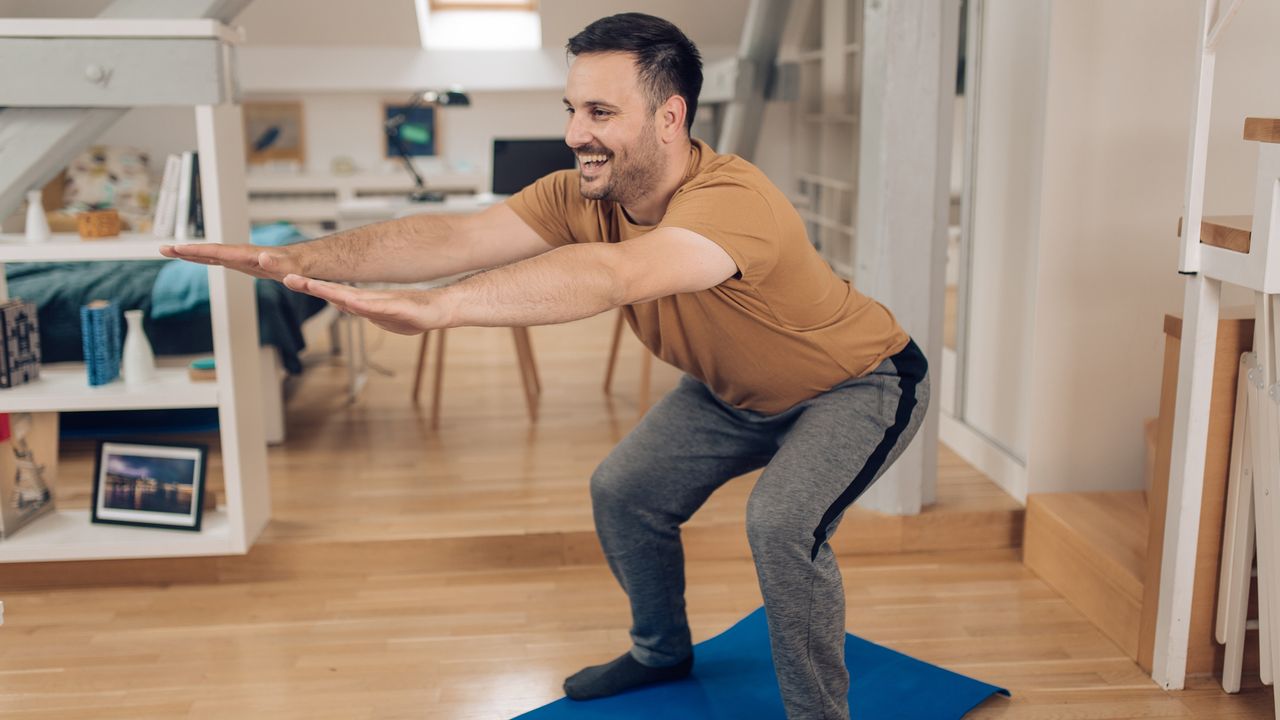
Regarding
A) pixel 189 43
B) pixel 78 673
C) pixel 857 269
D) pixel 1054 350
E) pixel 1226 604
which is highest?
pixel 189 43

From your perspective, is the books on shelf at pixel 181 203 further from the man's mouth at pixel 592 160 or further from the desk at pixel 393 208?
the desk at pixel 393 208

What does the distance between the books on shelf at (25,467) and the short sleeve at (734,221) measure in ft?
6.67

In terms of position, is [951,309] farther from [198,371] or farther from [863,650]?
[198,371]

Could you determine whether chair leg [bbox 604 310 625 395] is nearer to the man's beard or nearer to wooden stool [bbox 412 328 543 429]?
wooden stool [bbox 412 328 543 429]

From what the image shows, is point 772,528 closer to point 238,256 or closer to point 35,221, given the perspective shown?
point 238,256

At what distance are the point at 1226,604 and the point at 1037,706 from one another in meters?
0.43

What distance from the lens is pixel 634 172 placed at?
6.20 ft

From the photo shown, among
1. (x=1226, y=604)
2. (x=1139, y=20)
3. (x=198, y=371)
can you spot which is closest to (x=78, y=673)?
(x=198, y=371)

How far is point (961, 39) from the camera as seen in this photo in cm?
345

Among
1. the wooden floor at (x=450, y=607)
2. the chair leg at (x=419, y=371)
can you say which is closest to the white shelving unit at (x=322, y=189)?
the chair leg at (x=419, y=371)

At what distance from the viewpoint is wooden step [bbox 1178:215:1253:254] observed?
1998 millimetres

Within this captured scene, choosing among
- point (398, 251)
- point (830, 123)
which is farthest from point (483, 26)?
point (398, 251)

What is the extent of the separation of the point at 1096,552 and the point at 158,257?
237cm

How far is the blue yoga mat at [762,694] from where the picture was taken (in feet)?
7.14
